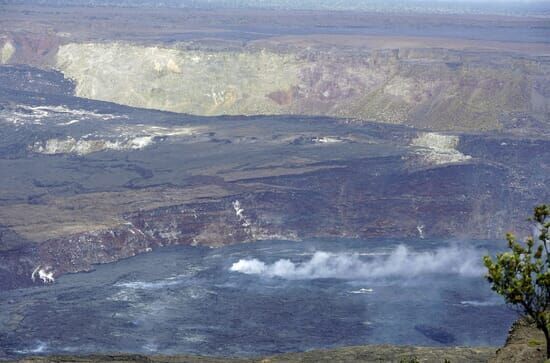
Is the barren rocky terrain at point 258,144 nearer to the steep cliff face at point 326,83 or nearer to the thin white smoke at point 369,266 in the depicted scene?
the steep cliff face at point 326,83

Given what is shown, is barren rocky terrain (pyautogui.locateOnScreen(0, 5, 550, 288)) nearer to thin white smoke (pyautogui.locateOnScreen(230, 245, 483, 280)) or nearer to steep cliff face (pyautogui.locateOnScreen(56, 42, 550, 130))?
steep cliff face (pyautogui.locateOnScreen(56, 42, 550, 130))

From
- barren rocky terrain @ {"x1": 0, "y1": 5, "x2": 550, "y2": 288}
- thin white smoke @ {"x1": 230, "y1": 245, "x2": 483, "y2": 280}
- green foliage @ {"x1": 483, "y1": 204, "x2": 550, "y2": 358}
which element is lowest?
thin white smoke @ {"x1": 230, "y1": 245, "x2": 483, "y2": 280}

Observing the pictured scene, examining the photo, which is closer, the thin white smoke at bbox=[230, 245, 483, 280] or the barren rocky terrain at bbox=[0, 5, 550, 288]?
the thin white smoke at bbox=[230, 245, 483, 280]

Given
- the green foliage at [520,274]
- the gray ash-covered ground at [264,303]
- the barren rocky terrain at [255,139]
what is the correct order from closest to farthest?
the green foliage at [520,274], the gray ash-covered ground at [264,303], the barren rocky terrain at [255,139]

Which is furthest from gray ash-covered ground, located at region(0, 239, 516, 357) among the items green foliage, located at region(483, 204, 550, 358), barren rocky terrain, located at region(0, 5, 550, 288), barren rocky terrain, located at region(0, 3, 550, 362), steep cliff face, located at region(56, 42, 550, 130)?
steep cliff face, located at region(56, 42, 550, 130)

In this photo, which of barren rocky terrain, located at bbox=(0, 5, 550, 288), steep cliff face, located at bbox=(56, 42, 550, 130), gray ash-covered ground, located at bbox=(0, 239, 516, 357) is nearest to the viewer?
gray ash-covered ground, located at bbox=(0, 239, 516, 357)

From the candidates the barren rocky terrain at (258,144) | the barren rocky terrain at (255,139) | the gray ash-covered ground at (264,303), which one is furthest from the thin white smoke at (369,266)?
the barren rocky terrain at (255,139)

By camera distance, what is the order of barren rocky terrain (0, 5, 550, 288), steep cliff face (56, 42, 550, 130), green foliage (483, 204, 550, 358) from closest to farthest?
1. green foliage (483, 204, 550, 358)
2. barren rocky terrain (0, 5, 550, 288)
3. steep cliff face (56, 42, 550, 130)

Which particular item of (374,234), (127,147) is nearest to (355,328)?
(374,234)
